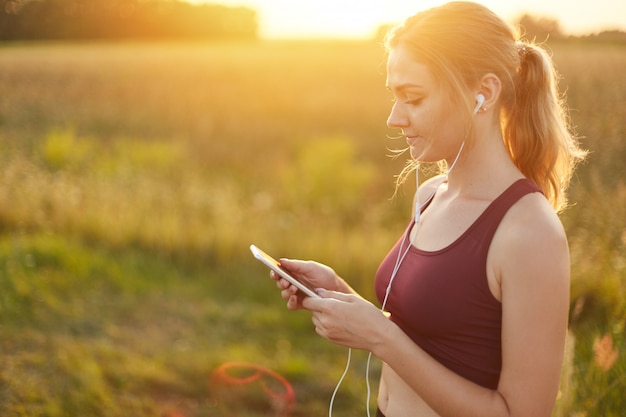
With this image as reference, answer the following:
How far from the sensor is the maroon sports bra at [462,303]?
1394 mm

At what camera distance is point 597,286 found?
3.97 metres

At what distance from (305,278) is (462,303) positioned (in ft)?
1.59

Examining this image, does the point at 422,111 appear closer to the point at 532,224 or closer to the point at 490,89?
the point at 490,89

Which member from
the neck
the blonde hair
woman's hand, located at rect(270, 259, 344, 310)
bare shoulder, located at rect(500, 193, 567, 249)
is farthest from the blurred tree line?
bare shoulder, located at rect(500, 193, 567, 249)

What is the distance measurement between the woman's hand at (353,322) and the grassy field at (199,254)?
3.48ft

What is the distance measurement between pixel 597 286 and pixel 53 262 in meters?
4.05

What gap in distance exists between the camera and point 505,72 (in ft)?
4.97

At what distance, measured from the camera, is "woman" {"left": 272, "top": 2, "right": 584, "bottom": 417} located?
1.30 meters

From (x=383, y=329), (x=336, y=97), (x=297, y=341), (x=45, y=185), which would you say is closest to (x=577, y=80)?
(x=297, y=341)

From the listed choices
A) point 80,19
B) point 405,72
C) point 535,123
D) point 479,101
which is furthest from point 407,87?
point 80,19

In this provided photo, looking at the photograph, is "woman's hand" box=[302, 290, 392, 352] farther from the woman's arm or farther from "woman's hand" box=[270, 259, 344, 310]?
"woman's hand" box=[270, 259, 344, 310]

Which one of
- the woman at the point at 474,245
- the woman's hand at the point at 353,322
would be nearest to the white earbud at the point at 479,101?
the woman at the point at 474,245

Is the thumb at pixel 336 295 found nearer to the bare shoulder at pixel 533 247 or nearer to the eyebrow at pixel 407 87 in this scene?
the bare shoulder at pixel 533 247

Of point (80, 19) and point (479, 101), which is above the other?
point (80, 19)
